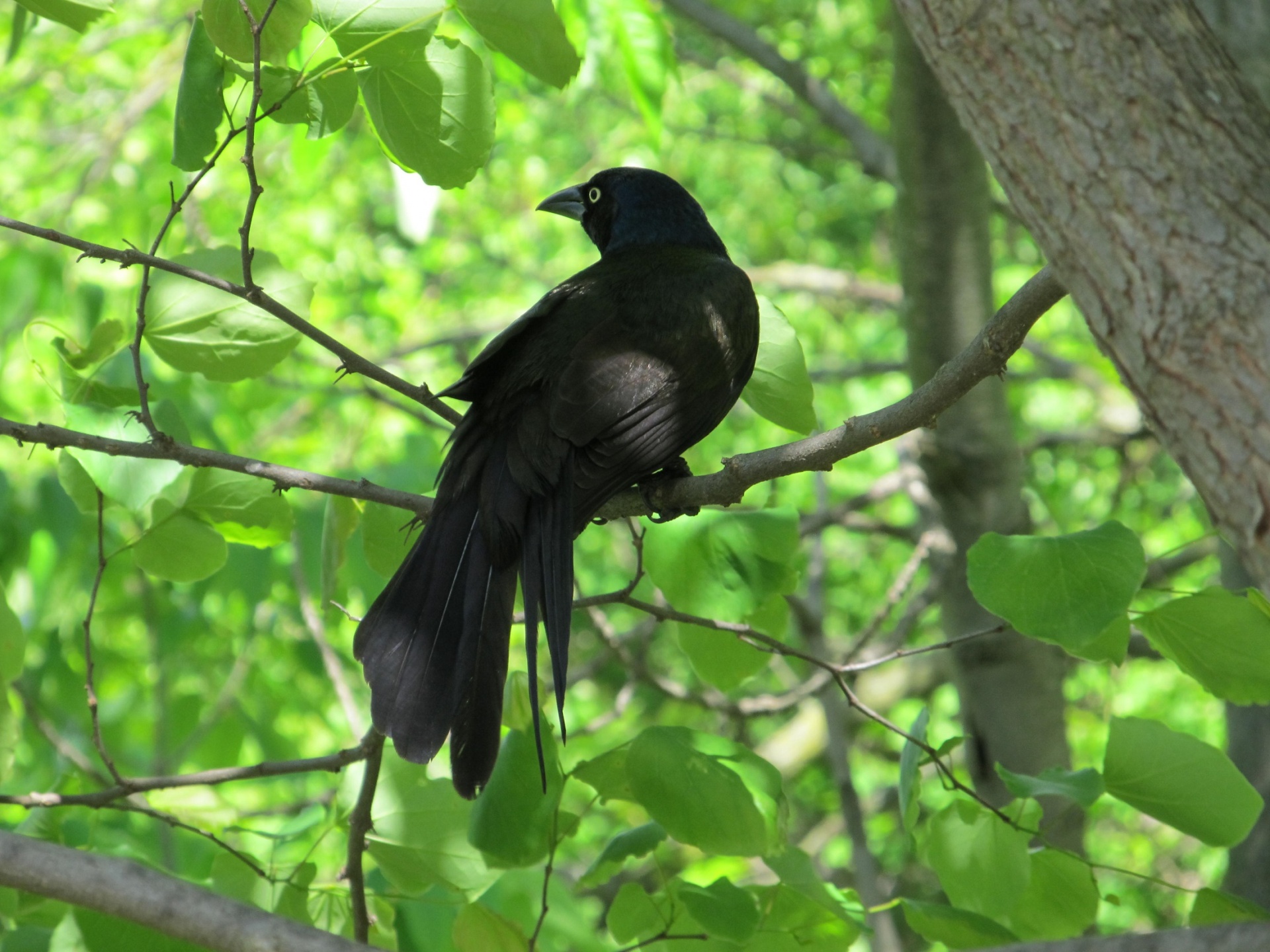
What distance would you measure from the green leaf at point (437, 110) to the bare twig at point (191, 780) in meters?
0.94

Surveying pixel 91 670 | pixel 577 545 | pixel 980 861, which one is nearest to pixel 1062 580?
pixel 980 861

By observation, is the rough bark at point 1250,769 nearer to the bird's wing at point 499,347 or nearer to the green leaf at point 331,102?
the bird's wing at point 499,347

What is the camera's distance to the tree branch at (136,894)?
126 centimetres

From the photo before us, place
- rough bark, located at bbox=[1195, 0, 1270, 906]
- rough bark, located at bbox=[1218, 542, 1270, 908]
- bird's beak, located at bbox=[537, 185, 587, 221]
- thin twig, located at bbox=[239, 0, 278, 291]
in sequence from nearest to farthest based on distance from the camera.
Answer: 1. thin twig, located at bbox=[239, 0, 278, 291]
2. rough bark, located at bbox=[1195, 0, 1270, 906]
3. rough bark, located at bbox=[1218, 542, 1270, 908]
4. bird's beak, located at bbox=[537, 185, 587, 221]

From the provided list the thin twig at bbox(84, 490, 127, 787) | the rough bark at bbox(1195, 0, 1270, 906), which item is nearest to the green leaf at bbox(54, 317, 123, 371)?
the thin twig at bbox(84, 490, 127, 787)

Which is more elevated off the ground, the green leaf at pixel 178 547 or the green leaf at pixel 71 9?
the green leaf at pixel 71 9

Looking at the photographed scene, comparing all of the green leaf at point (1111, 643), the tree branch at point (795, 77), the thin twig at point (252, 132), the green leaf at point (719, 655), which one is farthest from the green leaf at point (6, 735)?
the tree branch at point (795, 77)

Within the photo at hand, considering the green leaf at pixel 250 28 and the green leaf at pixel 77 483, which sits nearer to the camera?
the green leaf at pixel 250 28

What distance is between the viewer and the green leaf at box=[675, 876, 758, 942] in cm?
161

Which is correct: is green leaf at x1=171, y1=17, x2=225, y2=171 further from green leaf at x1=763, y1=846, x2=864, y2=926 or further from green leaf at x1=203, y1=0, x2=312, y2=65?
green leaf at x1=763, y1=846, x2=864, y2=926

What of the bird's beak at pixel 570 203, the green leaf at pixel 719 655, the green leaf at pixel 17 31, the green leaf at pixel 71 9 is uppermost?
the bird's beak at pixel 570 203

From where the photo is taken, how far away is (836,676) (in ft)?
6.33

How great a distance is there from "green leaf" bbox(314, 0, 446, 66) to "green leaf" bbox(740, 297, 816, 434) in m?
0.82

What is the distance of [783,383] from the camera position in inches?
82.0
